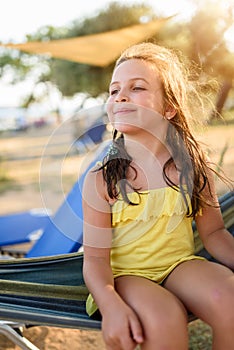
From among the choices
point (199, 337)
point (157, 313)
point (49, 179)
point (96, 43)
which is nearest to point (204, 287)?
point (157, 313)

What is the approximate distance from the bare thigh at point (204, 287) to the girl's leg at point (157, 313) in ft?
0.16

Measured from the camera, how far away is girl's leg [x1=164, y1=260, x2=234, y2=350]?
1.38 meters

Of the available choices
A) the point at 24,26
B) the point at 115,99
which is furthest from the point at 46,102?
the point at 115,99

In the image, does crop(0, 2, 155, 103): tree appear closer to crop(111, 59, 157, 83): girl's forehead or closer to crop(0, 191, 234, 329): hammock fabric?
crop(0, 191, 234, 329): hammock fabric

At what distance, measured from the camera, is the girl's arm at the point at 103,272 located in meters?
1.31

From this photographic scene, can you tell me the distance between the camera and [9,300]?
155 centimetres

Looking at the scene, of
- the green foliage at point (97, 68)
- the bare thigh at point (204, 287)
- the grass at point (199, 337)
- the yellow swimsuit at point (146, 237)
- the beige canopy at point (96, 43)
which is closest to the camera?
the bare thigh at point (204, 287)

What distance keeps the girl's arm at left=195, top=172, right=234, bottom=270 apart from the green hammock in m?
0.24

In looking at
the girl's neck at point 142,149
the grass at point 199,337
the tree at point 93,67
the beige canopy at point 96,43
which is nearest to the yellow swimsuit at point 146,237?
the girl's neck at point 142,149

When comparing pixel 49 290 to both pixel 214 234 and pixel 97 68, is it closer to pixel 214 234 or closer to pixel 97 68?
pixel 214 234

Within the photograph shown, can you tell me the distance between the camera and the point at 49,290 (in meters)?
1.66

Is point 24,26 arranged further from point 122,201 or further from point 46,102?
point 122,201

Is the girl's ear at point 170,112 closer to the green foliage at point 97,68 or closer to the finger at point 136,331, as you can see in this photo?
the finger at point 136,331

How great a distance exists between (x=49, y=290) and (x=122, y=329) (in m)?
0.41
